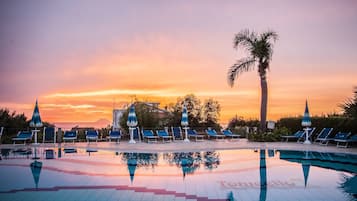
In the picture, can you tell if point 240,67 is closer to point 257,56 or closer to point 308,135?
point 257,56

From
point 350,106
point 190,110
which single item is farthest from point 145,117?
point 350,106

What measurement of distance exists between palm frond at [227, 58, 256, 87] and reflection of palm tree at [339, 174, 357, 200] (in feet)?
31.3

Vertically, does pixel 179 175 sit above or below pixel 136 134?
below

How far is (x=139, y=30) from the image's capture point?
1582cm

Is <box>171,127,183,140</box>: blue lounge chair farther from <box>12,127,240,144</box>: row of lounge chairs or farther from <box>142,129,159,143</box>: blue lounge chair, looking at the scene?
<box>142,129,159,143</box>: blue lounge chair

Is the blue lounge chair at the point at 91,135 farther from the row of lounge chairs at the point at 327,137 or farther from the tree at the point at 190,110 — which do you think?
the row of lounge chairs at the point at 327,137

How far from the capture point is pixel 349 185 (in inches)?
304

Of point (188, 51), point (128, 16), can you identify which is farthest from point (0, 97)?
point (188, 51)

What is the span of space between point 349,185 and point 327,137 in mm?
8275

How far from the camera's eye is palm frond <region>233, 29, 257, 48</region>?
1745 centimetres

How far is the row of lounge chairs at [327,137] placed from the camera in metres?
14.3

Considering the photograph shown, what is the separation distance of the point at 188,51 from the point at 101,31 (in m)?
4.15

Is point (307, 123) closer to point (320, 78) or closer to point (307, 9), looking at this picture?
point (320, 78)

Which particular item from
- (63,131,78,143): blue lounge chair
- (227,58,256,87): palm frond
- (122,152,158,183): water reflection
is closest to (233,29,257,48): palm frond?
(227,58,256,87): palm frond
